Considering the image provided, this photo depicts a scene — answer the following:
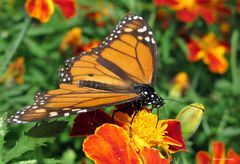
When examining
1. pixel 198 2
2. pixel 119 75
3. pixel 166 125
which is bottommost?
pixel 166 125

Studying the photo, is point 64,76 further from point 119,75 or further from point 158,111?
point 158,111

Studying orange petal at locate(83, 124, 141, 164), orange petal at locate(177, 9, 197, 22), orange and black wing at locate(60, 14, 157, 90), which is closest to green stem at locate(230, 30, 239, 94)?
orange petal at locate(177, 9, 197, 22)

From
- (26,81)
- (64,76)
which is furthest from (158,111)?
(26,81)

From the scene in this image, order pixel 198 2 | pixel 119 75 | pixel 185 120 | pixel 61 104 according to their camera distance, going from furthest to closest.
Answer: pixel 198 2 < pixel 119 75 < pixel 185 120 < pixel 61 104

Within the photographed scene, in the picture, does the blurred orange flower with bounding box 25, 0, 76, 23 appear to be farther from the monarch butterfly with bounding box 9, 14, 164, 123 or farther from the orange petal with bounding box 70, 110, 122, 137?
the orange petal with bounding box 70, 110, 122, 137

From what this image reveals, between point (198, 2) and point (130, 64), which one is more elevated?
point (198, 2)

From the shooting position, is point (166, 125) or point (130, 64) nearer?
point (166, 125)

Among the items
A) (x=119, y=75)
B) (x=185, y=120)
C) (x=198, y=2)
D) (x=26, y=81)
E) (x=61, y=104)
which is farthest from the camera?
(x=198, y=2)

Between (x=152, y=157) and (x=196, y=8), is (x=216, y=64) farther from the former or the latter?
(x=152, y=157)

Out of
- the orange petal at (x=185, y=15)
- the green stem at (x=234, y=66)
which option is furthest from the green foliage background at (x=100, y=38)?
the orange petal at (x=185, y=15)
